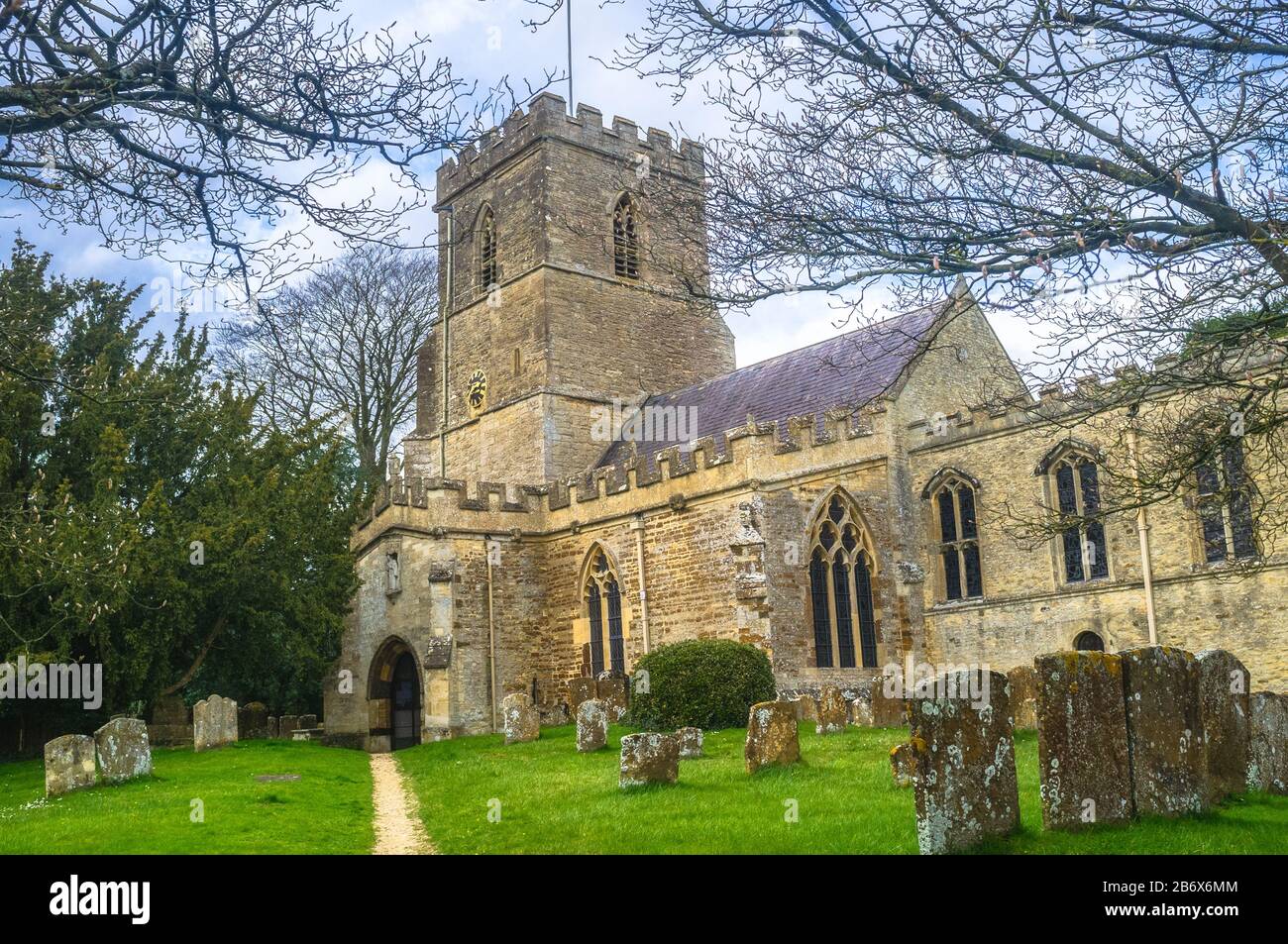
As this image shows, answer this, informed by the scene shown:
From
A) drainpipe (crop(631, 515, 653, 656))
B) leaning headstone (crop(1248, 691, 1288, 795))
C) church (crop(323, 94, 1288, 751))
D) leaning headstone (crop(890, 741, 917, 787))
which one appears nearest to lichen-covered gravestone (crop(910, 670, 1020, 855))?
leaning headstone (crop(890, 741, 917, 787))

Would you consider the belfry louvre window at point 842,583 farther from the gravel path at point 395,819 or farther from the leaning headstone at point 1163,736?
the leaning headstone at point 1163,736

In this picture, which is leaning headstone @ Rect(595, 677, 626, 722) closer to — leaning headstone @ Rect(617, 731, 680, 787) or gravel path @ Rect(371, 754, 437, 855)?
gravel path @ Rect(371, 754, 437, 855)

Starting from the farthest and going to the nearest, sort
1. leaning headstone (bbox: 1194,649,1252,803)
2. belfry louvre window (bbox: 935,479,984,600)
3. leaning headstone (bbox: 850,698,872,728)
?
1. belfry louvre window (bbox: 935,479,984,600)
2. leaning headstone (bbox: 850,698,872,728)
3. leaning headstone (bbox: 1194,649,1252,803)

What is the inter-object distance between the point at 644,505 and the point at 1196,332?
50.8 feet

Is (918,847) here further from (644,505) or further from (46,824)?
(644,505)

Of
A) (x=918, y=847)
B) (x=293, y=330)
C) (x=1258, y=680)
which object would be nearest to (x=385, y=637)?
(x=293, y=330)

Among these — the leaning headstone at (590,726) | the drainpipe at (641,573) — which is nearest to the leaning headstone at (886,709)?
the leaning headstone at (590,726)

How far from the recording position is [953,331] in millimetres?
20234

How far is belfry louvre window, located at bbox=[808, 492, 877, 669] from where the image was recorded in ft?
61.8

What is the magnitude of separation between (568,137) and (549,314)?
4525mm

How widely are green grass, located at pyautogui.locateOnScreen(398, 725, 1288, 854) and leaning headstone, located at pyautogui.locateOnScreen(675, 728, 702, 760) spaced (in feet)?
0.61

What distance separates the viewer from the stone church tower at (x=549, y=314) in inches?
1037

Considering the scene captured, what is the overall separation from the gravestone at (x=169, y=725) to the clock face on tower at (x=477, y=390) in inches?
420

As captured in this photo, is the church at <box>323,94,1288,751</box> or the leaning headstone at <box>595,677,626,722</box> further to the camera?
the leaning headstone at <box>595,677,626,722</box>
